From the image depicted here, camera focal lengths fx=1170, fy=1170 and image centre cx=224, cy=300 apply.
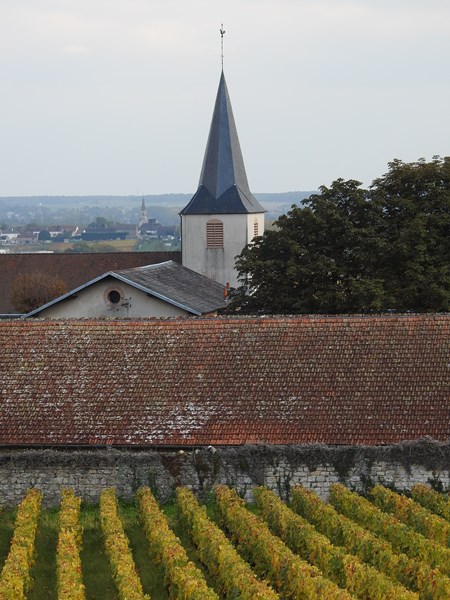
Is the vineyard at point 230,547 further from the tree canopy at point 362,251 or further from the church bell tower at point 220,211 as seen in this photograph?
the church bell tower at point 220,211

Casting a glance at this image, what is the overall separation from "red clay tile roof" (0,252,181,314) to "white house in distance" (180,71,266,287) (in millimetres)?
1618

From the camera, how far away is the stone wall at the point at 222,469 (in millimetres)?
23000

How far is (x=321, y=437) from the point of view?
23.7 m

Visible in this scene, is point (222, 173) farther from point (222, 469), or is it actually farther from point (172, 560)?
point (172, 560)

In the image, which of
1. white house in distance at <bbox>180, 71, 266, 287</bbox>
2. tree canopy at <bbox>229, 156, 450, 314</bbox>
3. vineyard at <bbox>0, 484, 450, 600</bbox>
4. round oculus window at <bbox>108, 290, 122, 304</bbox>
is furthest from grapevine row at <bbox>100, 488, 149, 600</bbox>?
white house in distance at <bbox>180, 71, 266, 287</bbox>

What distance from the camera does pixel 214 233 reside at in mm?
52281

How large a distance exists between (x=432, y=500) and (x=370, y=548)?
134 inches

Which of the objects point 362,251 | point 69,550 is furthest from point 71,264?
point 69,550

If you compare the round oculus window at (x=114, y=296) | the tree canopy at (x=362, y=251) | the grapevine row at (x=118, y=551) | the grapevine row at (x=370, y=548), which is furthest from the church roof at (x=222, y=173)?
the grapevine row at (x=370, y=548)

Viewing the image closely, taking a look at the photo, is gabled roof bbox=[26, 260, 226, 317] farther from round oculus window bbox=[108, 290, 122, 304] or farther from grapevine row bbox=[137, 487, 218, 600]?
grapevine row bbox=[137, 487, 218, 600]

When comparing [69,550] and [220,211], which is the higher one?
[220,211]

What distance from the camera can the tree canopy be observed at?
34.8m

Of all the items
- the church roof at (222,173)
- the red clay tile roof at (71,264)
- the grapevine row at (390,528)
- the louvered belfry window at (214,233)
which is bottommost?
the grapevine row at (390,528)

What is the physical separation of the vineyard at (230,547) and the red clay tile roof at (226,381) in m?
1.57
